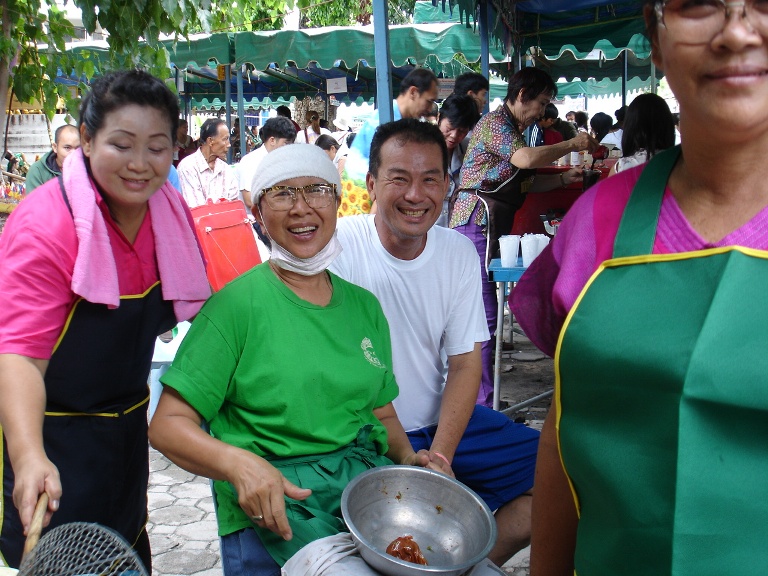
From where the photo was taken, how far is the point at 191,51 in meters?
9.37

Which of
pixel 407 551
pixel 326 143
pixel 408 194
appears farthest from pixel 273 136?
pixel 407 551

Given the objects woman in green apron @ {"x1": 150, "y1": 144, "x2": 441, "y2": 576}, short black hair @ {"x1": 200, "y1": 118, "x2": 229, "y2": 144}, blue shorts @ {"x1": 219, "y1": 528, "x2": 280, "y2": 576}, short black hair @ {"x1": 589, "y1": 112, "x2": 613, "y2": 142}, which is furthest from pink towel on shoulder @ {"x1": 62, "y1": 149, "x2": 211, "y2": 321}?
short black hair @ {"x1": 589, "y1": 112, "x2": 613, "y2": 142}

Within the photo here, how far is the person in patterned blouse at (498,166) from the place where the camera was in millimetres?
4836

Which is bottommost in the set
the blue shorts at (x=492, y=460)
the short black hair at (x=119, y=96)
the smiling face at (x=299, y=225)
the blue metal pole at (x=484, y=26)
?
the blue shorts at (x=492, y=460)

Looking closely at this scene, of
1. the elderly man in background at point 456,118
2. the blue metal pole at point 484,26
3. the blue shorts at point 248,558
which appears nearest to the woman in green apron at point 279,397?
the blue shorts at point 248,558

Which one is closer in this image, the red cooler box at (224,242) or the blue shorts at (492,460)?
the blue shorts at (492,460)

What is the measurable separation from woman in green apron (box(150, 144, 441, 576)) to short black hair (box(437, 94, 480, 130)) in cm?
366

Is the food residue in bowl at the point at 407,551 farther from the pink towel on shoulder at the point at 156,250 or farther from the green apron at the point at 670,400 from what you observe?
the pink towel on shoulder at the point at 156,250

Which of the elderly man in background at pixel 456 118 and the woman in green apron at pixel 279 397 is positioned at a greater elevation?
→ the elderly man in background at pixel 456 118

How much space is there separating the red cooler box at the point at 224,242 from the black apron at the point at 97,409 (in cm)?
230

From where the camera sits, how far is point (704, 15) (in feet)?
2.90

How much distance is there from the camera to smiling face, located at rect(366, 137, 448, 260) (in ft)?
8.57

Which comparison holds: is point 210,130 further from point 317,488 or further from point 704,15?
point 704,15

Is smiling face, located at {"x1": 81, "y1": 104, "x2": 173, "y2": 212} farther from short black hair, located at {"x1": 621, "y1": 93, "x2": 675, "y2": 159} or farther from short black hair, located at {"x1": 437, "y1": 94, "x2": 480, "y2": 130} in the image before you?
short black hair, located at {"x1": 437, "y1": 94, "x2": 480, "y2": 130}
